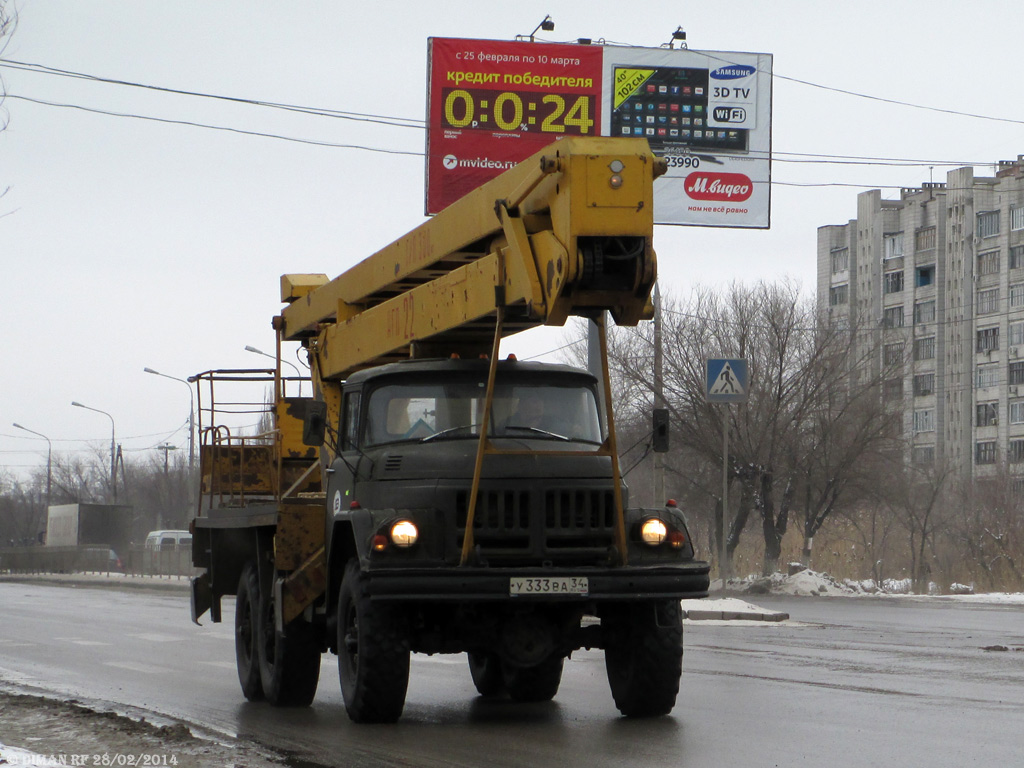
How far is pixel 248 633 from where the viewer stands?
40.1 feet

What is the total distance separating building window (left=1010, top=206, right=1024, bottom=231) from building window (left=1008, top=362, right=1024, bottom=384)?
30.1 feet

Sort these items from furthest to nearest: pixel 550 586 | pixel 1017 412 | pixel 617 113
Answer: pixel 1017 412
pixel 617 113
pixel 550 586

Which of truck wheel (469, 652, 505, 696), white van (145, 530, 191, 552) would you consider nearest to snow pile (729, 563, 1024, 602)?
truck wheel (469, 652, 505, 696)

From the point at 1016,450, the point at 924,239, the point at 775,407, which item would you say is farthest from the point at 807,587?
the point at 924,239

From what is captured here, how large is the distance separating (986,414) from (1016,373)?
4431mm

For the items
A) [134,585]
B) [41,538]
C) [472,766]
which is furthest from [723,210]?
[41,538]

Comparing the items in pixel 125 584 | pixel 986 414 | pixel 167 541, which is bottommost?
pixel 125 584

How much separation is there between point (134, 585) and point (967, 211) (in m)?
73.7

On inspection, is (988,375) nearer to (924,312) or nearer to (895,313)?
(924,312)

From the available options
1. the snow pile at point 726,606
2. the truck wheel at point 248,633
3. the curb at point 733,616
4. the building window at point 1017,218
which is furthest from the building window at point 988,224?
the truck wheel at point 248,633

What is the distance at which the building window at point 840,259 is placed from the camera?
371ft

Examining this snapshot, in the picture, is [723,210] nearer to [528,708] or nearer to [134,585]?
[528,708]

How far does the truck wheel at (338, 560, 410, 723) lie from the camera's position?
9.20m

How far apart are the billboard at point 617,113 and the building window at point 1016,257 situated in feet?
239
